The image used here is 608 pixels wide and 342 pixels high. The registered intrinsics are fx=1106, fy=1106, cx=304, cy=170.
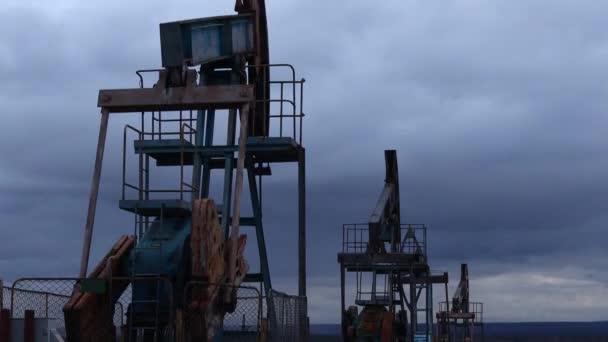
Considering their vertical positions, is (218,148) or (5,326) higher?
(218,148)

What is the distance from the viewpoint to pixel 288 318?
56.4 feet

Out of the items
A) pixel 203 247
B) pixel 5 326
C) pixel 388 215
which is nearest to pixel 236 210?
pixel 203 247

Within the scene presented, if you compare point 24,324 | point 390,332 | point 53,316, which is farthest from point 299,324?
point 390,332

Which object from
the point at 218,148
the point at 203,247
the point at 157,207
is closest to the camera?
the point at 203,247

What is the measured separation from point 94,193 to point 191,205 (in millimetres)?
1840

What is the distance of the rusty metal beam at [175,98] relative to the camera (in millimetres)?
17391

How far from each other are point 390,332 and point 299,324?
44.7 feet

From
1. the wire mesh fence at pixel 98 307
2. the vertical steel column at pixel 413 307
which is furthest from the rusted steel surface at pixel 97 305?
the vertical steel column at pixel 413 307

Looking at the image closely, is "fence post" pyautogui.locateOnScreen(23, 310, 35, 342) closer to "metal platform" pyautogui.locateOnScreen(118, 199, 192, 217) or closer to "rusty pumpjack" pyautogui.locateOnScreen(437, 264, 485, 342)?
"metal platform" pyautogui.locateOnScreen(118, 199, 192, 217)

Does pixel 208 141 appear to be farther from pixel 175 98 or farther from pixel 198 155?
pixel 175 98

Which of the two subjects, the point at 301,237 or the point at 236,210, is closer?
the point at 236,210

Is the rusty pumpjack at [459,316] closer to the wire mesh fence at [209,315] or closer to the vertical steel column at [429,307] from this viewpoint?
the vertical steel column at [429,307]

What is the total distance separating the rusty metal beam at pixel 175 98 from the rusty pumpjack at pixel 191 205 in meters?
0.02

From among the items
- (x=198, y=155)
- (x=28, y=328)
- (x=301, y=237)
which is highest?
(x=198, y=155)
